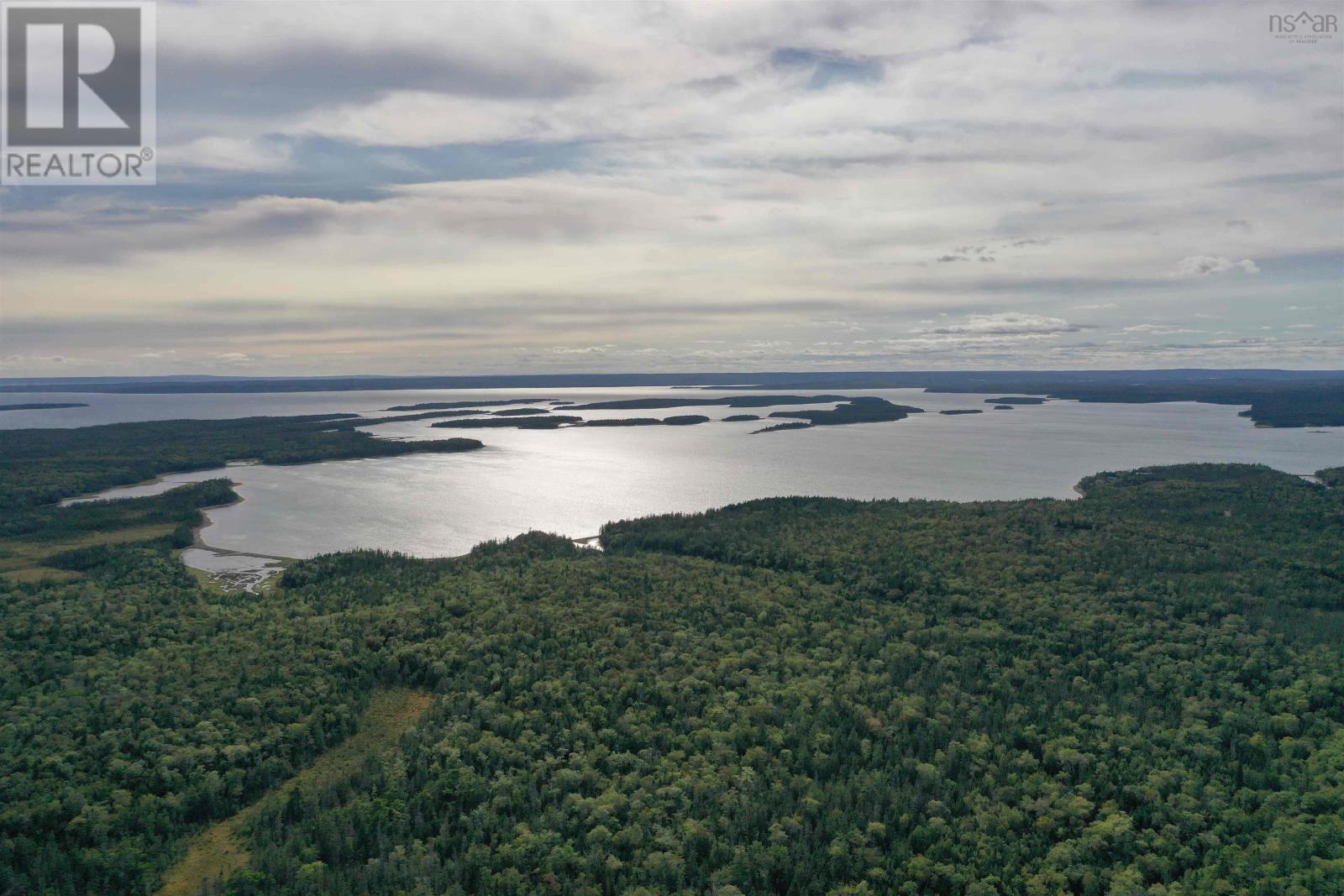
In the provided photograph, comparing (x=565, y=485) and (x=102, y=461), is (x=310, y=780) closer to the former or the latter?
(x=565, y=485)

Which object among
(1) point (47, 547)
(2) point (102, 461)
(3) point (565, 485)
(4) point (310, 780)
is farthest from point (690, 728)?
(2) point (102, 461)

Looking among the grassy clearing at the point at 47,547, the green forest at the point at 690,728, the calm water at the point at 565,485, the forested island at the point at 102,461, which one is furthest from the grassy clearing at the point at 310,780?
the forested island at the point at 102,461

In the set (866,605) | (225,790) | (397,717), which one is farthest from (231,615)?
(866,605)

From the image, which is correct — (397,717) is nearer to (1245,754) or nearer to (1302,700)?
(1245,754)

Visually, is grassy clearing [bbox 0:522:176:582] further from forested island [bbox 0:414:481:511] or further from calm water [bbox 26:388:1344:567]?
forested island [bbox 0:414:481:511]

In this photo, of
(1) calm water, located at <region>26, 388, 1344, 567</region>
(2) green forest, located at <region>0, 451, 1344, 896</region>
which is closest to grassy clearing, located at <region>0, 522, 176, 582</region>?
(1) calm water, located at <region>26, 388, 1344, 567</region>
